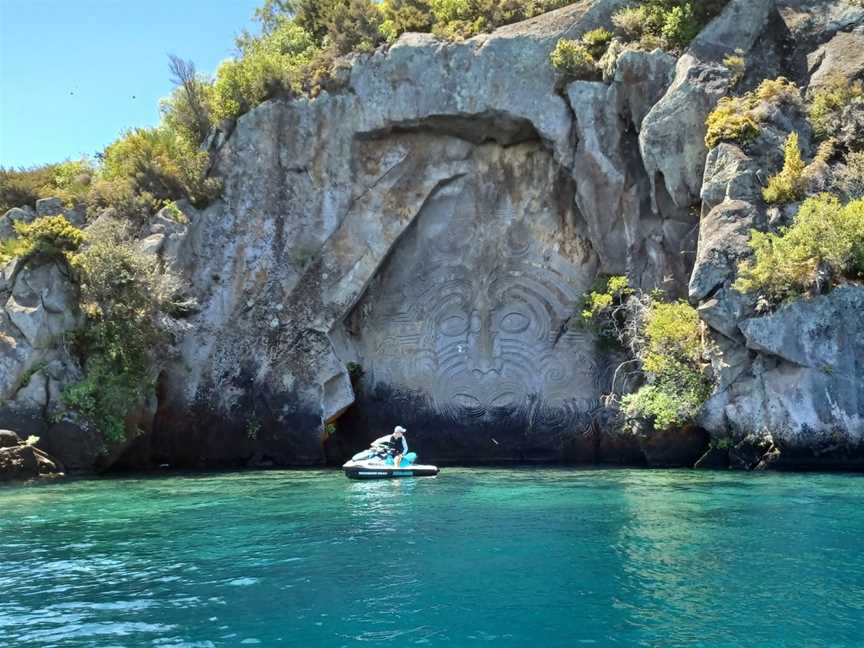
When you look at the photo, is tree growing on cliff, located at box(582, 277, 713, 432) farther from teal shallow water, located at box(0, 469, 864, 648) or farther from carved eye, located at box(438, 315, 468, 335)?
carved eye, located at box(438, 315, 468, 335)

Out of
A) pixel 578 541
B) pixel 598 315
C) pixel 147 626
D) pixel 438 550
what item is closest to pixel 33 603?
pixel 147 626

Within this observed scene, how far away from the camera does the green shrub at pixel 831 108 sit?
886 inches

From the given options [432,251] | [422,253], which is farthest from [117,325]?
[432,251]

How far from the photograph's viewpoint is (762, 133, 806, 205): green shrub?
21.2 metres

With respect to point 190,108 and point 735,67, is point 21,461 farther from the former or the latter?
point 735,67

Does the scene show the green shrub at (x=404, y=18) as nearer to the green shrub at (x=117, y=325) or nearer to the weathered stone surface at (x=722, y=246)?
the green shrub at (x=117, y=325)

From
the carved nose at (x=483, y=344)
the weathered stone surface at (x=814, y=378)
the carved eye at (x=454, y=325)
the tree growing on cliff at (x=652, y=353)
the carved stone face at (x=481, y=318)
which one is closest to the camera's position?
the weathered stone surface at (x=814, y=378)

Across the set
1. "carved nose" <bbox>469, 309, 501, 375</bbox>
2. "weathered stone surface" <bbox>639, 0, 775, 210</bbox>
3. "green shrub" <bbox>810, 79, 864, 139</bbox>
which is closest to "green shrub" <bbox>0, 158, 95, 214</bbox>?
Answer: "carved nose" <bbox>469, 309, 501, 375</bbox>

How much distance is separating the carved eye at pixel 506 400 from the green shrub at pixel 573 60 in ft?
30.3

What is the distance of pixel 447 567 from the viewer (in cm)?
1117

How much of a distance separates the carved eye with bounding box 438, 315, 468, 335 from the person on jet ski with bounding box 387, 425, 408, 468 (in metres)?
5.62

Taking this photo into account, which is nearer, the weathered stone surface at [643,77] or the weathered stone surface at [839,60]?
the weathered stone surface at [839,60]

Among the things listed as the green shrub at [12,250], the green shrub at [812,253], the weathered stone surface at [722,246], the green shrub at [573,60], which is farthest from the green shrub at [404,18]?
the green shrub at [812,253]

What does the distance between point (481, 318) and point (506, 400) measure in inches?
104
